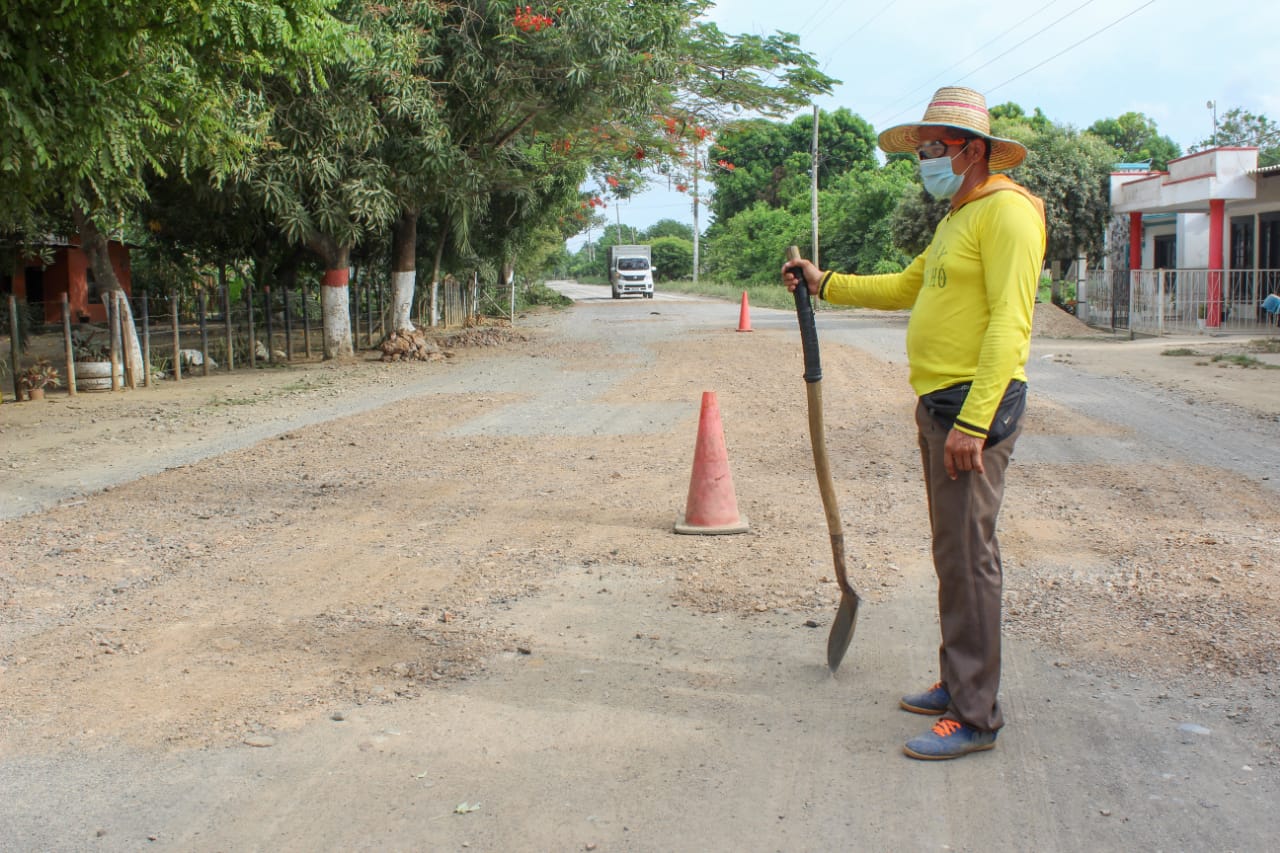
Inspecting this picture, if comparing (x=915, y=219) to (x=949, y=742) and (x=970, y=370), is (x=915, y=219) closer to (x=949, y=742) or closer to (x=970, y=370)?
(x=970, y=370)

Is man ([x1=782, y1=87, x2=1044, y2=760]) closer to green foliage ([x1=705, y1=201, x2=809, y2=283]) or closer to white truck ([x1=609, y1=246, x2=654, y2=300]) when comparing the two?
green foliage ([x1=705, y1=201, x2=809, y2=283])

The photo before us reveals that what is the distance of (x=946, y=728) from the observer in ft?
11.6

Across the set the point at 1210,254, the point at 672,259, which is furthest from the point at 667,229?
the point at 1210,254

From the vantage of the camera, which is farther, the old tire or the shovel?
the old tire

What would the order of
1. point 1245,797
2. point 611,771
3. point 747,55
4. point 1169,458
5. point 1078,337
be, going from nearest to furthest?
point 1245,797 → point 611,771 → point 1169,458 → point 747,55 → point 1078,337

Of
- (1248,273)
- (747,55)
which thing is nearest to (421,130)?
(747,55)

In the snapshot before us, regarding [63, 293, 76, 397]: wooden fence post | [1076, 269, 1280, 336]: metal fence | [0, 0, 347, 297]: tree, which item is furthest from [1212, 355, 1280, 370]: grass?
[63, 293, 76, 397]: wooden fence post

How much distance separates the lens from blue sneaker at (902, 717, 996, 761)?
11.4 feet

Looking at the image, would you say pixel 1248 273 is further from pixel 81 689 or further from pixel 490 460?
pixel 81 689

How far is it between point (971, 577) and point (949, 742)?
1.66ft

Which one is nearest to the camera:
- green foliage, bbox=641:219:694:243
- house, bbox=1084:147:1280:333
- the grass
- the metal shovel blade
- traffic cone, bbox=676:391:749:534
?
the metal shovel blade

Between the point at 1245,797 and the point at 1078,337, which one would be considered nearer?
the point at 1245,797

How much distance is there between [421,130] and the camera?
54.5ft

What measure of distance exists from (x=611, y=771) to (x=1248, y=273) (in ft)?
84.1
